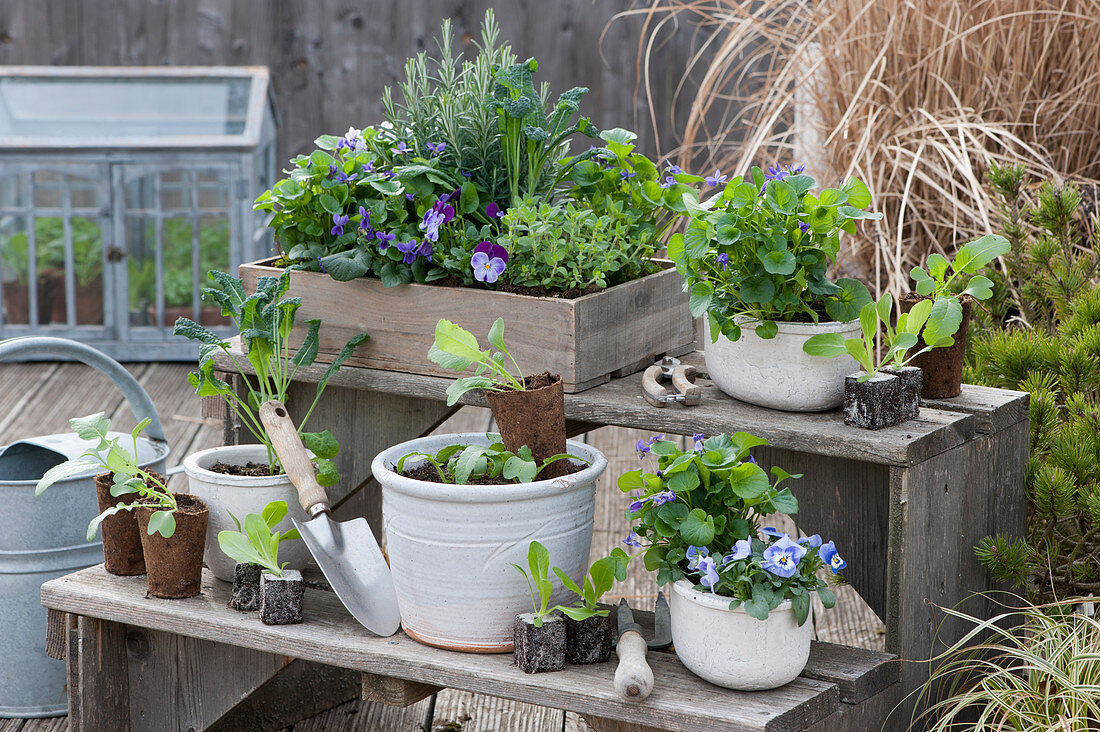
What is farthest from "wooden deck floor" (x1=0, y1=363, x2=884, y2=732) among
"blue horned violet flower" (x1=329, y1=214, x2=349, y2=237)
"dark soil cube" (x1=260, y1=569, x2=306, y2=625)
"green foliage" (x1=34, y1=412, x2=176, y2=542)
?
"blue horned violet flower" (x1=329, y1=214, x2=349, y2=237)

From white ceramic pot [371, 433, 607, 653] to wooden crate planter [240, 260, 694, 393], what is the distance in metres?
0.17

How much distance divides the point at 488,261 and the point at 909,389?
54cm

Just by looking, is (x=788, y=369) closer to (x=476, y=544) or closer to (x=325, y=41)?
(x=476, y=544)

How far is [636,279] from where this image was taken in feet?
5.55

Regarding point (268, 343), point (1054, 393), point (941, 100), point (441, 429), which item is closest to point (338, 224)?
point (268, 343)

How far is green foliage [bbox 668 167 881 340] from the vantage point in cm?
139

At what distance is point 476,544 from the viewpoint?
143cm

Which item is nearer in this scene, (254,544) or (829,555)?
(829,555)

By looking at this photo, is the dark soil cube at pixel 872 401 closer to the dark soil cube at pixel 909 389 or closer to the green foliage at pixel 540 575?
the dark soil cube at pixel 909 389

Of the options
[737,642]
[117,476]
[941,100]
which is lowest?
[737,642]

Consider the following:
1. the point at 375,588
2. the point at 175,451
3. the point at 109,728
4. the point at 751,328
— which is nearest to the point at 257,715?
the point at 109,728

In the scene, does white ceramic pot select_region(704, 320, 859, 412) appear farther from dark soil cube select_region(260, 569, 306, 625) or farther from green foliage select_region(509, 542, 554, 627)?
dark soil cube select_region(260, 569, 306, 625)

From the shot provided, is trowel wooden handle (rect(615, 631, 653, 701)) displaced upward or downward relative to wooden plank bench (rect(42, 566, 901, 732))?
upward

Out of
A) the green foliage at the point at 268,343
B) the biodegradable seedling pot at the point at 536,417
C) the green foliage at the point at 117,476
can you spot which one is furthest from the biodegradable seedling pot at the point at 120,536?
the biodegradable seedling pot at the point at 536,417
